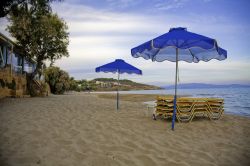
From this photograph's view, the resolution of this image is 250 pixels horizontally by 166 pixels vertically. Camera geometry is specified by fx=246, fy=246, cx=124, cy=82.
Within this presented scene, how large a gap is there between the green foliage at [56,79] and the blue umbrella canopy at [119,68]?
2704 centimetres

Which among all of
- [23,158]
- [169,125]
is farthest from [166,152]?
[169,125]

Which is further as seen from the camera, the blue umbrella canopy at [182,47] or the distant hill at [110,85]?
the distant hill at [110,85]

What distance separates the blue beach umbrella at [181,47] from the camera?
661 centimetres

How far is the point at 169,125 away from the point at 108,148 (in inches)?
137

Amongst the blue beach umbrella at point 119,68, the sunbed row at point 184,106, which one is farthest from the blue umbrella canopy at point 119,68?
the sunbed row at point 184,106

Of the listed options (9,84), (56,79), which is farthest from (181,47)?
(56,79)

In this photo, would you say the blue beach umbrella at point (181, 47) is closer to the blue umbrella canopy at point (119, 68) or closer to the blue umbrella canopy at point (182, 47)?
the blue umbrella canopy at point (182, 47)

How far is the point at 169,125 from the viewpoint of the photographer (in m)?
7.97

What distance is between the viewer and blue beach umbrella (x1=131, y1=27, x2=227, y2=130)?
661 centimetres

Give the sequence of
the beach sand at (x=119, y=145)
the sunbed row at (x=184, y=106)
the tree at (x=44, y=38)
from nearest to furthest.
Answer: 1. the beach sand at (x=119, y=145)
2. the sunbed row at (x=184, y=106)
3. the tree at (x=44, y=38)

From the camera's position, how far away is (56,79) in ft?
127

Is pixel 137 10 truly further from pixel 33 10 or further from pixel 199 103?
pixel 33 10

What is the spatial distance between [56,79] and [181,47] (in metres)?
34.4

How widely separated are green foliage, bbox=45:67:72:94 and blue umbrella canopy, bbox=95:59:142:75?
27.0 m
